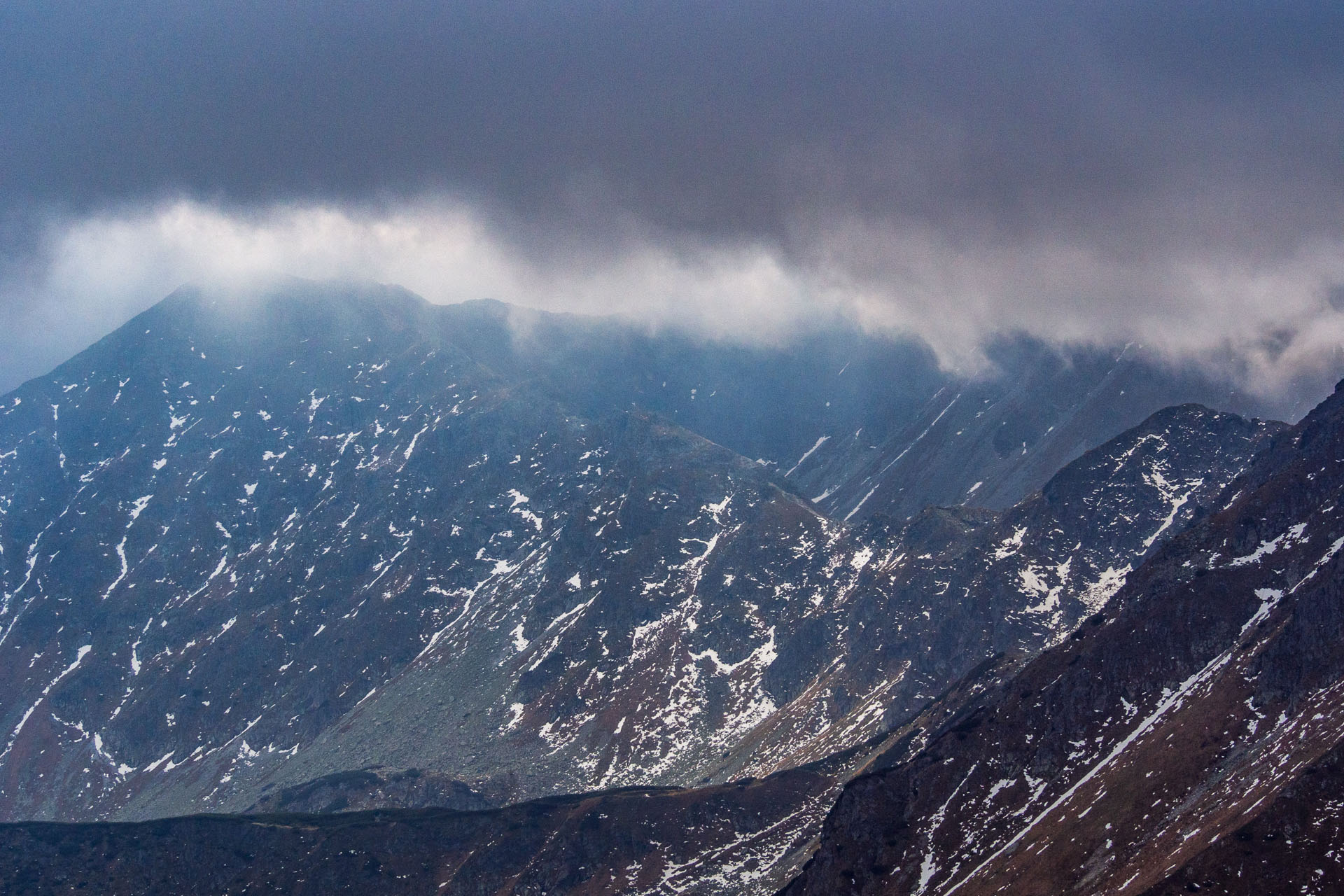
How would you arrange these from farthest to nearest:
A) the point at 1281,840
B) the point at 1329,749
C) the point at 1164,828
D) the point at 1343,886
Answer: the point at 1164,828 → the point at 1329,749 → the point at 1281,840 → the point at 1343,886

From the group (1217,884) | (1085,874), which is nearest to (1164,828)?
(1085,874)

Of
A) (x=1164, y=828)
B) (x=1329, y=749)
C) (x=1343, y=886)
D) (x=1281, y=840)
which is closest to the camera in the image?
(x=1343, y=886)

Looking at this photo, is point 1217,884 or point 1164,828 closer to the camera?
point 1217,884

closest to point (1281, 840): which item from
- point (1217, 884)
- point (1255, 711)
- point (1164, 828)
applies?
point (1217, 884)

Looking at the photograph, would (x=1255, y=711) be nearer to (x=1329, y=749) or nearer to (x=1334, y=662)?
(x=1334, y=662)

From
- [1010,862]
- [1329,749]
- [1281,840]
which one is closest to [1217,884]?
[1281,840]

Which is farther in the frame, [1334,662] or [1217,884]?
[1334,662]

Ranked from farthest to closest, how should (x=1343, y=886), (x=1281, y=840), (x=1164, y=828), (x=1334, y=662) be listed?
1. (x=1334, y=662)
2. (x=1164, y=828)
3. (x=1281, y=840)
4. (x=1343, y=886)

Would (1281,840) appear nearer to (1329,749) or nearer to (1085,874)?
(1329,749)

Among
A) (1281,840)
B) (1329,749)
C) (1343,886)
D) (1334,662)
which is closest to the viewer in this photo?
(1343,886)
